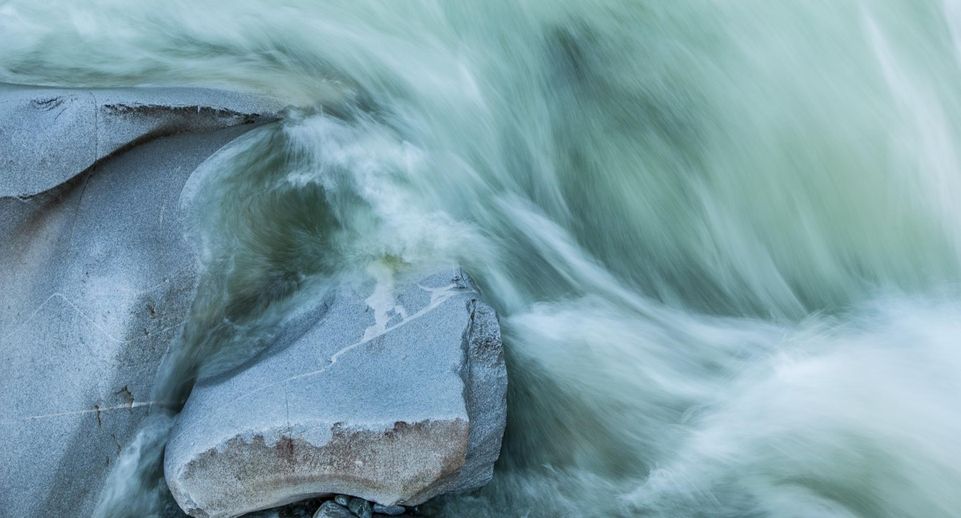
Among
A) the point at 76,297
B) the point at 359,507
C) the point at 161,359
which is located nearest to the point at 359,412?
the point at 359,507

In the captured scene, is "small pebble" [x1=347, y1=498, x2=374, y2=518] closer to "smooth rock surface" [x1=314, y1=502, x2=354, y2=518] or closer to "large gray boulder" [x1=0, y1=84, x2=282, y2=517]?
"smooth rock surface" [x1=314, y1=502, x2=354, y2=518]

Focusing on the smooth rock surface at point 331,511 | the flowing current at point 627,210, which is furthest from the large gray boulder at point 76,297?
the smooth rock surface at point 331,511

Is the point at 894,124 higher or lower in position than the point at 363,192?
higher

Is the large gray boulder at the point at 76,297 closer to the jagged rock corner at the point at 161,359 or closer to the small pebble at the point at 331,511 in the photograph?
the jagged rock corner at the point at 161,359

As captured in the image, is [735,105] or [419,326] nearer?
[419,326]

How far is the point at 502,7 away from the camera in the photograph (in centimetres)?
536

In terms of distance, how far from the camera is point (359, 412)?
3531 millimetres

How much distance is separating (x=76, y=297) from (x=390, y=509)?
154cm

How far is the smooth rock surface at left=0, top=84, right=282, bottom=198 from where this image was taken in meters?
3.89

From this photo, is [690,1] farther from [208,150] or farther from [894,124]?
[208,150]

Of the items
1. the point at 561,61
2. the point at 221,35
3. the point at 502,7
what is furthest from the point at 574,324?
the point at 221,35

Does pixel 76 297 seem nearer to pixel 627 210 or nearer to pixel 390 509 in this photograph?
pixel 390 509

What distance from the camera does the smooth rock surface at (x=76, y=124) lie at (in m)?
3.89

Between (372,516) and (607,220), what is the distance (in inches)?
73.5
